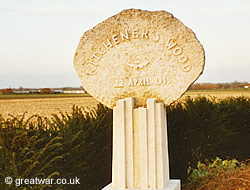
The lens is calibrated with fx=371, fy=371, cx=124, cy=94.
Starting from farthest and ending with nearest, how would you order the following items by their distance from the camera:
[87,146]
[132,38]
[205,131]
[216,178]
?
[205,131] → [216,178] → [87,146] → [132,38]

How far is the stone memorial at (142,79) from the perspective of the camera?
4473mm

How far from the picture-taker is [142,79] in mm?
4594

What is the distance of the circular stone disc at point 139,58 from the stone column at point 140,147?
0.19m

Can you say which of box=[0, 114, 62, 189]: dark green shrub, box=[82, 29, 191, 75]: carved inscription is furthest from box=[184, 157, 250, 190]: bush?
box=[0, 114, 62, 189]: dark green shrub

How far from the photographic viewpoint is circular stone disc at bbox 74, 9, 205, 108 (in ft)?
14.7

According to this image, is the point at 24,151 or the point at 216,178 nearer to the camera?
the point at 24,151

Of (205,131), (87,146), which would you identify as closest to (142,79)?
(87,146)

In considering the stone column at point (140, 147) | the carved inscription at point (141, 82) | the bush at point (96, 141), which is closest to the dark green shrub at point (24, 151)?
the bush at point (96, 141)

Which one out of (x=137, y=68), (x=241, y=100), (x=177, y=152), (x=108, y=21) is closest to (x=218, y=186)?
(x=177, y=152)

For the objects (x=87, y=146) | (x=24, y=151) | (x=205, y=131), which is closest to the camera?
(x=24, y=151)

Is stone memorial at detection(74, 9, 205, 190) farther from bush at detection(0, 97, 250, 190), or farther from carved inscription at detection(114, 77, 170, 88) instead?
bush at detection(0, 97, 250, 190)

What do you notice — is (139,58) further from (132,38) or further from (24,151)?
(24,151)

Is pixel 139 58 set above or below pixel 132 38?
below

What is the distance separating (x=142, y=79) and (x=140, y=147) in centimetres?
84
